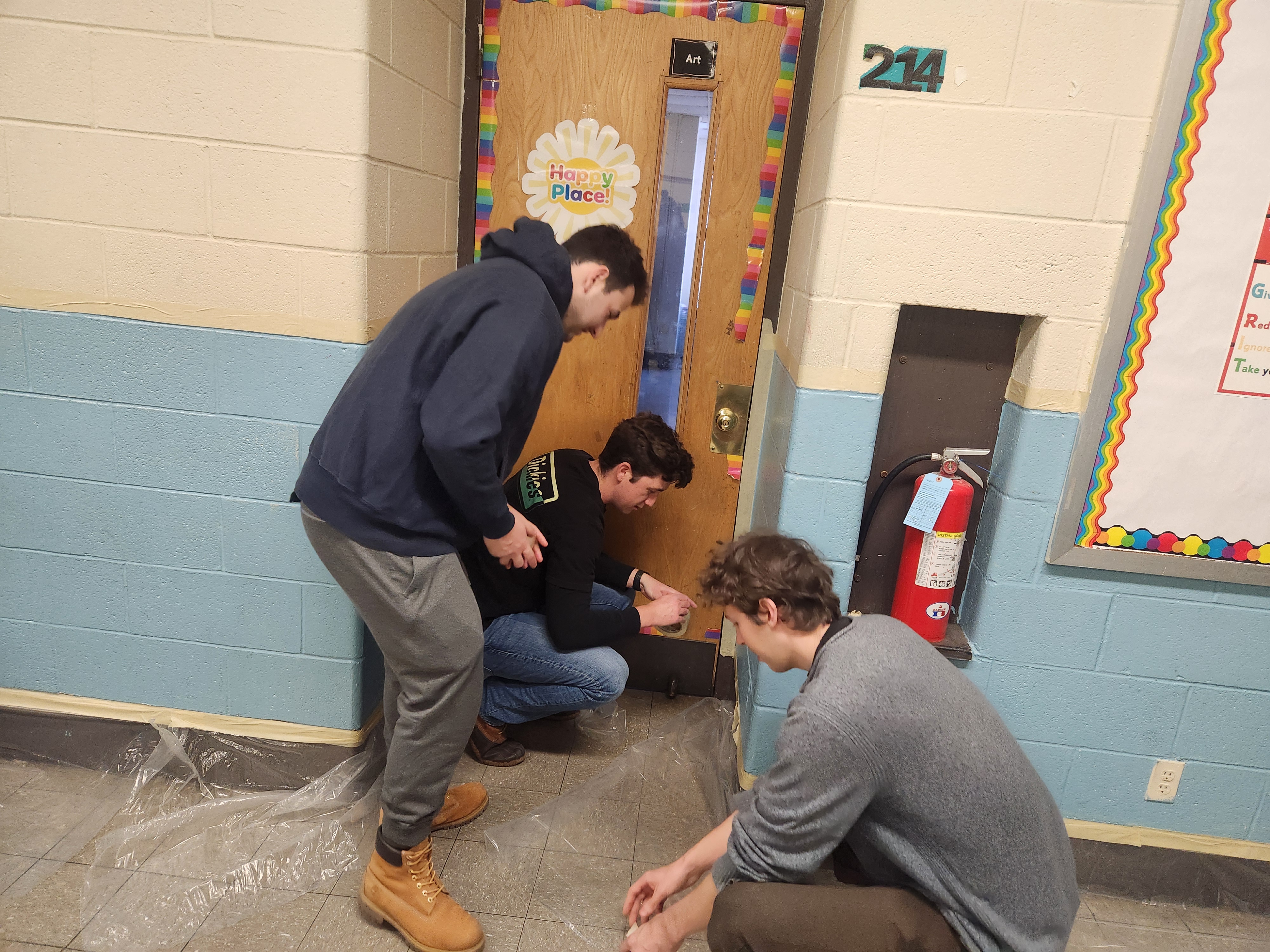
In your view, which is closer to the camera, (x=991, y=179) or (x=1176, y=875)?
(x=991, y=179)

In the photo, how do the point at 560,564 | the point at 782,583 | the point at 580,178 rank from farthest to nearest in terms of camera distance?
the point at 580,178, the point at 560,564, the point at 782,583

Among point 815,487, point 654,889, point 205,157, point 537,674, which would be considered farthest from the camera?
point 537,674

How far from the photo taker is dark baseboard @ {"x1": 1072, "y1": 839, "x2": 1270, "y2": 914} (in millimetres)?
1955

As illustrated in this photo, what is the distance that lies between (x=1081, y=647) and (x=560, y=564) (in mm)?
1175

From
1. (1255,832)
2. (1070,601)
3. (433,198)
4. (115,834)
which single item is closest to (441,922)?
(115,834)

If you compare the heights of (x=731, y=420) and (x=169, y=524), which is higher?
(x=731, y=420)

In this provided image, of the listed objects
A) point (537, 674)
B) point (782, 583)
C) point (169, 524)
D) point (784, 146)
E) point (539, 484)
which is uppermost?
point (784, 146)

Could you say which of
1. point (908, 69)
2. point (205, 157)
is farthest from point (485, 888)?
point (908, 69)

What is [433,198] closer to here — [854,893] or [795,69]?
[795,69]

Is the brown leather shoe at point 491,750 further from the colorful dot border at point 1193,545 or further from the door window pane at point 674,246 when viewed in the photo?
the colorful dot border at point 1193,545

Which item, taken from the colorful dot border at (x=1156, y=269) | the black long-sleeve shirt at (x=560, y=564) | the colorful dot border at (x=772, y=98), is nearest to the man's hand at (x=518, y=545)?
the black long-sleeve shirt at (x=560, y=564)

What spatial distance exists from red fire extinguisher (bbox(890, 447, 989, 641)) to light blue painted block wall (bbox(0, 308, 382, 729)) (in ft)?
4.08

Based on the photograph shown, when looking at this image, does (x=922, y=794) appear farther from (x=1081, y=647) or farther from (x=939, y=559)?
(x=1081, y=647)

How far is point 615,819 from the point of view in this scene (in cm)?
207
